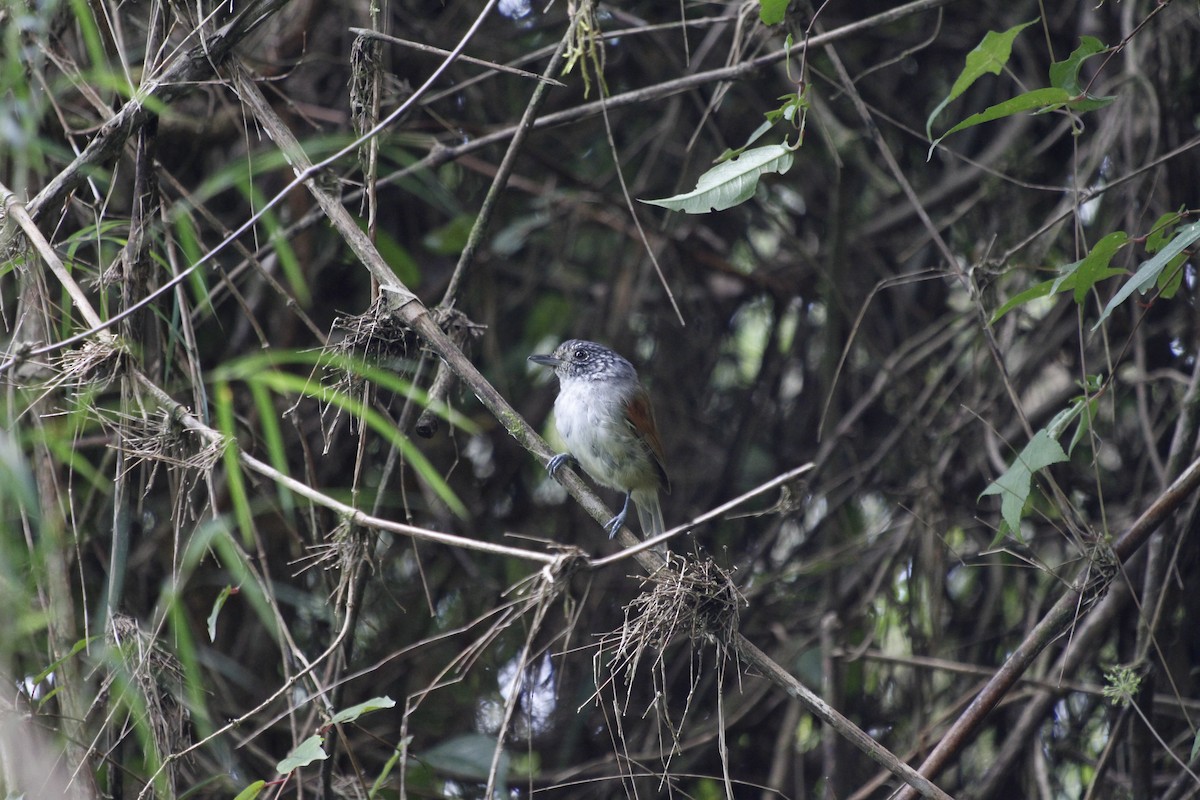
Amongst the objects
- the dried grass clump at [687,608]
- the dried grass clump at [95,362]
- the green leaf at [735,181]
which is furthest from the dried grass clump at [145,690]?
the green leaf at [735,181]

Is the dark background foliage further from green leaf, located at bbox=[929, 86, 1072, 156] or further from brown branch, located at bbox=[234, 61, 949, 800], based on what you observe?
green leaf, located at bbox=[929, 86, 1072, 156]

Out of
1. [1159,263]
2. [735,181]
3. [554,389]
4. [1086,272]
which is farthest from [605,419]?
[1159,263]

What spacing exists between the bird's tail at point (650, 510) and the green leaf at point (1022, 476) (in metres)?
2.10

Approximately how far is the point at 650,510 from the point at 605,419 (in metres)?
0.66

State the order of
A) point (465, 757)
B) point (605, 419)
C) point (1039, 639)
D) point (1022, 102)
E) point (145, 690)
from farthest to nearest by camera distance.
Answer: point (605, 419), point (465, 757), point (145, 690), point (1039, 639), point (1022, 102)

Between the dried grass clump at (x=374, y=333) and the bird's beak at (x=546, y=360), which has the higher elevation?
the dried grass clump at (x=374, y=333)

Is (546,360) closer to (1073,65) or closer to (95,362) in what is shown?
(95,362)

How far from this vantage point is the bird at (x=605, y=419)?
13.7ft

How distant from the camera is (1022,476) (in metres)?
2.53

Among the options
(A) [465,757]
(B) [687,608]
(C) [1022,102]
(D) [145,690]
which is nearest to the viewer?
(B) [687,608]

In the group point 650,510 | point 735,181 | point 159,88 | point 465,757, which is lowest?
point 465,757

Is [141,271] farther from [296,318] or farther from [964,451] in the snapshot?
[964,451]

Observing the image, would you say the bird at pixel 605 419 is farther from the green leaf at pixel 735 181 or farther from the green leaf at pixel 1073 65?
the green leaf at pixel 1073 65

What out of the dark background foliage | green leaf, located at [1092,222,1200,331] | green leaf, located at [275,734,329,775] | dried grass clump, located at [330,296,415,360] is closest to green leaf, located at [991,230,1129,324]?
green leaf, located at [1092,222,1200,331]
